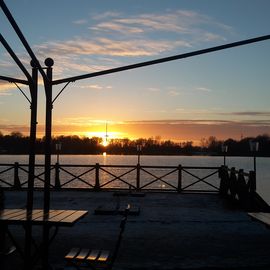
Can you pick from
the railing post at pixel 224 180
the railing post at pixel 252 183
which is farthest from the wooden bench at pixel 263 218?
the railing post at pixel 224 180

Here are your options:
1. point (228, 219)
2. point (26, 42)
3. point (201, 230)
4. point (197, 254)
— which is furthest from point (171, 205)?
point (26, 42)

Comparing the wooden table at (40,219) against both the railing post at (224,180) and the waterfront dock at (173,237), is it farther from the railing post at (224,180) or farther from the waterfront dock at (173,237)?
the railing post at (224,180)

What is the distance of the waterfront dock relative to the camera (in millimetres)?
6527

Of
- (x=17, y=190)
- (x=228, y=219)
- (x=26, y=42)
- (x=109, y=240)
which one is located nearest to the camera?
(x=26, y=42)

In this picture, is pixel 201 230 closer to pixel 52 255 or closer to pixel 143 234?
pixel 143 234

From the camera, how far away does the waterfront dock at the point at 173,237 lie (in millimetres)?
6527

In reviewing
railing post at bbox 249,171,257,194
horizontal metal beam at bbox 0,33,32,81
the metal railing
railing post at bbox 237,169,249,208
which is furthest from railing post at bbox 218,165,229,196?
horizontal metal beam at bbox 0,33,32,81

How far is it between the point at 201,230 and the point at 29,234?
14.3 feet

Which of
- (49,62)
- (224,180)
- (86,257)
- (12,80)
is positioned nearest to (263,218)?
(86,257)

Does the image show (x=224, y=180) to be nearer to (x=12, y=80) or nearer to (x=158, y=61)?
(x=158, y=61)

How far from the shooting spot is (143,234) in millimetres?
8438

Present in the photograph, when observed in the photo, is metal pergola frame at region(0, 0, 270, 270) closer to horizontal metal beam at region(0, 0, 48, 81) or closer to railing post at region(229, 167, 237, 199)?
horizontal metal beam at region(0, 0, 48, 81)

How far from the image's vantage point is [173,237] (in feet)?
26.9

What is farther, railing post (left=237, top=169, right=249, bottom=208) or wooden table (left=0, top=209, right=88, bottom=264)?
railing post (left=237, top=169, right=249, bottom=208)
